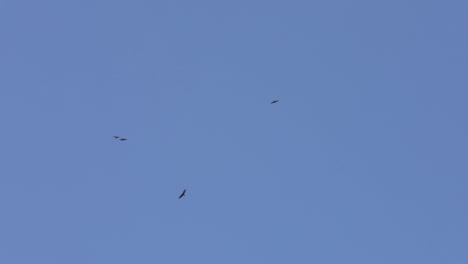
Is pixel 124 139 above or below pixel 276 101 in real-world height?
below

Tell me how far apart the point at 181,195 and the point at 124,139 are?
2086 centimetres

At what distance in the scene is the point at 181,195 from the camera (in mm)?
49469

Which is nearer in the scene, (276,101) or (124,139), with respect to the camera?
(276,101)

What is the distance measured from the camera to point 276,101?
56.4 meters

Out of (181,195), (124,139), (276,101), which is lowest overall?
(181,195)

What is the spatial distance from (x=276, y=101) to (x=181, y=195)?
26.9 metres

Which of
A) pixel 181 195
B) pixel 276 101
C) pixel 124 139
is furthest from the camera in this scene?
pixel 124 139

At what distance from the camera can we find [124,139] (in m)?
60.2

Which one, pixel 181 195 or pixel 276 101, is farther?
pixel 276 101

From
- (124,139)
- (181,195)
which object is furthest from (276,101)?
(124,139)

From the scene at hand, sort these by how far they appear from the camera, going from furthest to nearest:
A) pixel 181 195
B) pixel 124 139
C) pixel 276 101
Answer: pixel 124 139 → pixel 276 101 → pixel 181 195

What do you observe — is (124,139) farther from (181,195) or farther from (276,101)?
(276,101)

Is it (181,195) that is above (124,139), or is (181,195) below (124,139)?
below
